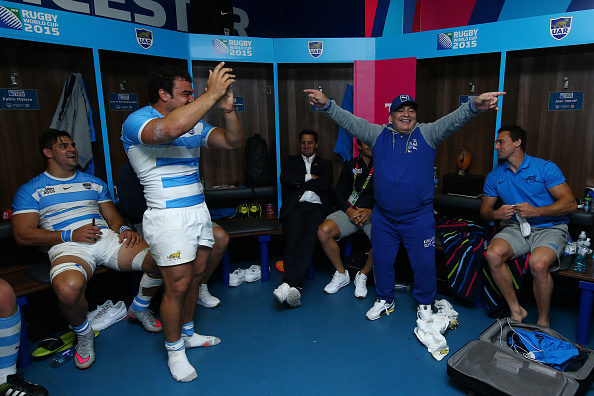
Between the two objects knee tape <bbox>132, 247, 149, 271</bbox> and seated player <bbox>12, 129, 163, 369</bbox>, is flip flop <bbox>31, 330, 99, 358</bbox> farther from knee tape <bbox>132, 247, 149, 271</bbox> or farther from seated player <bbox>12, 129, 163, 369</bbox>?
knee tape <bbox>132, 247, 149, 271</bbox>

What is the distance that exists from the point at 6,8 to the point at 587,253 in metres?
3.89

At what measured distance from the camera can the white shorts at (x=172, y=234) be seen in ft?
6.37

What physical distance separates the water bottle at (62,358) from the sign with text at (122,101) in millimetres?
1973

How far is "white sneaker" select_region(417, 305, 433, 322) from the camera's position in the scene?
2.53 m

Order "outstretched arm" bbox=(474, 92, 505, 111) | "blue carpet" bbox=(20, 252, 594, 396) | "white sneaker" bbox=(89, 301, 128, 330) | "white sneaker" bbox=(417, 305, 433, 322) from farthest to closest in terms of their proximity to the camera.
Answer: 1. "white sneaker" bbox=(89, 301, 128, 330)
2. "white sneaker" bbox=(417, 305, 433, 322)
3. "outstretched arm" bbox=(474, 92, 505, 111)
4. "blue carpet" bbox=(20, 252, 594, 396)

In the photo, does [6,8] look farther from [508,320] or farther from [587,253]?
[587,253]

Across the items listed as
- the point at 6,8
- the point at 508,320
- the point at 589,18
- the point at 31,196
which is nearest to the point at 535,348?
the point at 508,320

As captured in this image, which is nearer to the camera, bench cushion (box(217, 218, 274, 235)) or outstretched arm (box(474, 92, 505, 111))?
outstretched arm (box(474, 92, 505, 111))

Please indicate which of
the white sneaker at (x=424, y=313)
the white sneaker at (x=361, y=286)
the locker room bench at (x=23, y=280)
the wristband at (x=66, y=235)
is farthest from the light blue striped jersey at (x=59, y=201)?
the white sneaker at (x=424, y=313)

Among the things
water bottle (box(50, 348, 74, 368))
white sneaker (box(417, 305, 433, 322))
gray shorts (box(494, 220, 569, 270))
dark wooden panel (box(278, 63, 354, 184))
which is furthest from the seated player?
gray shorts (box(494, 220, 569, 270))

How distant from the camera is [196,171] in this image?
2.12 metres

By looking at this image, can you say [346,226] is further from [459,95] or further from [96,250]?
[96,250]

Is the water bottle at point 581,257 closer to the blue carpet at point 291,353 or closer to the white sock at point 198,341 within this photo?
the blue carpet at point 291,353

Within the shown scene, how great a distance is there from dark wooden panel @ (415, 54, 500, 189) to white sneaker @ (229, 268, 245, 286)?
2.05m
